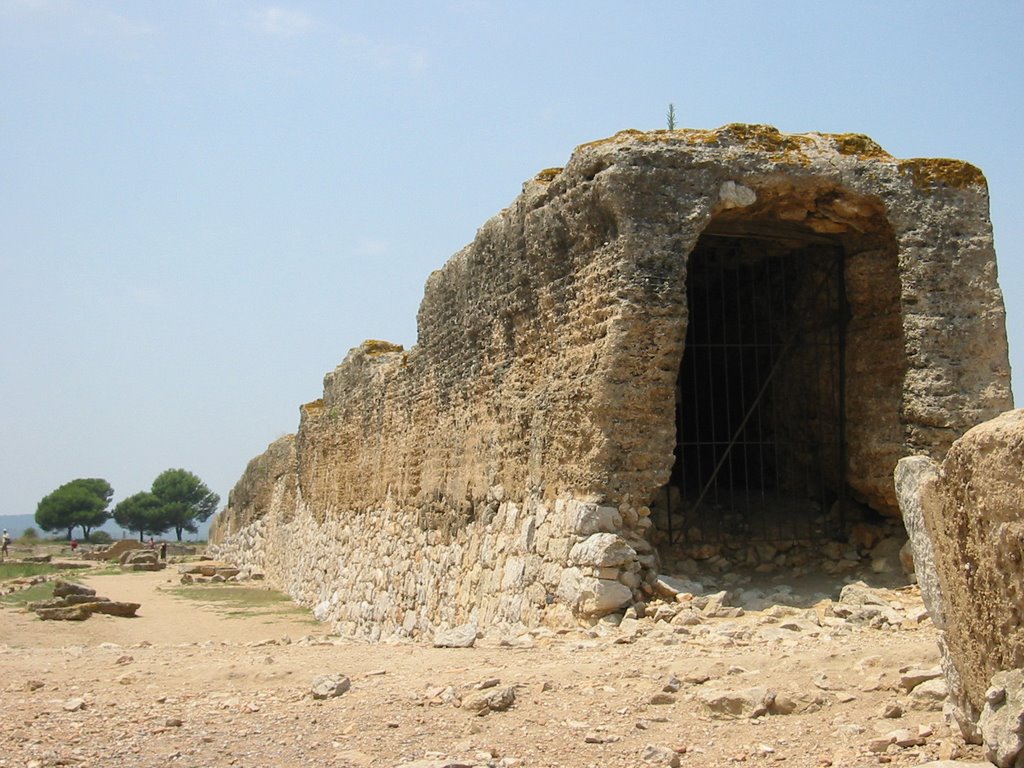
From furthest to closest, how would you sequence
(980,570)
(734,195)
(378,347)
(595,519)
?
(378,347) → (734,195) → (595,519) → (980,570)

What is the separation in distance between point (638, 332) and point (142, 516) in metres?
65.4

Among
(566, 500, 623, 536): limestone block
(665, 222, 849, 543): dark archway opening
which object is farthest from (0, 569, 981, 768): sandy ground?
(665, 222, 849, 543): dark archway opening

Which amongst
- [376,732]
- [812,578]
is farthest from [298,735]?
[812,578]

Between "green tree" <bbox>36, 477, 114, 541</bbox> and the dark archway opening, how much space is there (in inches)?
2295

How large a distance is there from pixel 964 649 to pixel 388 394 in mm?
10275

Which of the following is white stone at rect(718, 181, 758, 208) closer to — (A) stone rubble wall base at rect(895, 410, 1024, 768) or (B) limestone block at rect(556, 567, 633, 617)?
(B) limestone block at rect(556, 567, 633, 617)

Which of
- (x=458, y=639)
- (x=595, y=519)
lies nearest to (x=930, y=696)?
(x=595, y=519)

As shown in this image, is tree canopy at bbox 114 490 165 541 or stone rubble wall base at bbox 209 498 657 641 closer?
stone rubble wall base at bbox 209 498 657 641

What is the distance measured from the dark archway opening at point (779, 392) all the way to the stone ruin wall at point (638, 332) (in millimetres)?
280

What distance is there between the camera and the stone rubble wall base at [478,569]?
7.01 meters

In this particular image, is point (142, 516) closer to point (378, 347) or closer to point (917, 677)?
point (378, 347)

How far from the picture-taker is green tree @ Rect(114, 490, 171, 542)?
6750cm

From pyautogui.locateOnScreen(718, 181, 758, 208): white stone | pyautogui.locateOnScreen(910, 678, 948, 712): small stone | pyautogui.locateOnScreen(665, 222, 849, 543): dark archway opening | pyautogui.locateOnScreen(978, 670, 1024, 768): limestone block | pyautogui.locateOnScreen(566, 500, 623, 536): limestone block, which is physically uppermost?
pyautogui.locateOnScreen(718, 181, 758, 208): white stone

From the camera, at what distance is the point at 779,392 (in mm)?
9211
